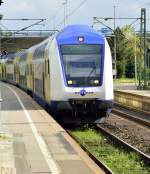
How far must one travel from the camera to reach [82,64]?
21.8 m

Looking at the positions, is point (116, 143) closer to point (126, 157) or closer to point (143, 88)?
point (126, 157)

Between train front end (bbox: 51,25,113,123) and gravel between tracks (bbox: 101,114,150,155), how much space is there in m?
1.03

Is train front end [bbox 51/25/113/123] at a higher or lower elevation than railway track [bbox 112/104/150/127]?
higher

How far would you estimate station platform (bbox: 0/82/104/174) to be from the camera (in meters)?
11.4

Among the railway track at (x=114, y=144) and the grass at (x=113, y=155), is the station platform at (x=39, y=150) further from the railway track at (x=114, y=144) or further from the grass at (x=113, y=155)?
the grass at (x=113, y=155)

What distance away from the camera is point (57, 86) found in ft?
70.9

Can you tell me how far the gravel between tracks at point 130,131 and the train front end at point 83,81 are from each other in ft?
3.37

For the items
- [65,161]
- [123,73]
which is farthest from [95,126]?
[123,73]

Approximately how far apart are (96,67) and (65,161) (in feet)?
31.4

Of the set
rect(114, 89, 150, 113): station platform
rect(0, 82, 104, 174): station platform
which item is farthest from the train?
rect(114, 89, 150, 113): station platform

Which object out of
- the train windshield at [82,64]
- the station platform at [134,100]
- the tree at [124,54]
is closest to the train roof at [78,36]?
the train windshield at [82,64]

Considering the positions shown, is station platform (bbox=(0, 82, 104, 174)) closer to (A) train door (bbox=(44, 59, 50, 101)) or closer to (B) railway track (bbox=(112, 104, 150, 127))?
(A) train door (bbox=(44, 59, 50, 101))

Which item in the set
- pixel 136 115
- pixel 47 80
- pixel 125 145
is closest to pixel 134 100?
pixel 136 115

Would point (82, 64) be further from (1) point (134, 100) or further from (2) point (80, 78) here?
(1) point (134, 100)
